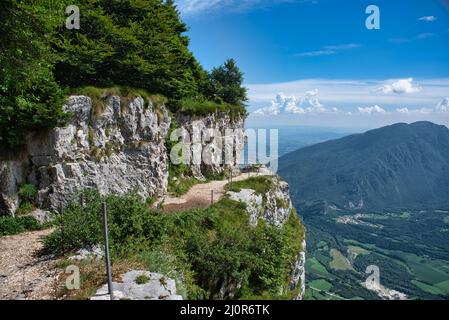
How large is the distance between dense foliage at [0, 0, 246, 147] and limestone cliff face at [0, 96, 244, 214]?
1.14 meters

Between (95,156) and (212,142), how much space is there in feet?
47.4

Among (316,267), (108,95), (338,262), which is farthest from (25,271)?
(338,262)

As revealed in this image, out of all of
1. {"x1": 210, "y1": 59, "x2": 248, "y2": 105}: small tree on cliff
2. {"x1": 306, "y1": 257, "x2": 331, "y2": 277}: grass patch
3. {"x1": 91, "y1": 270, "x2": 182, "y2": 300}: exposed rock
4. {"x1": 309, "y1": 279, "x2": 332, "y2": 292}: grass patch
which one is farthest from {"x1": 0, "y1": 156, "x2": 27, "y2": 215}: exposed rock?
{"x1": 306, "y1": 257, "x2": 331, "y2": 277}: grass patch

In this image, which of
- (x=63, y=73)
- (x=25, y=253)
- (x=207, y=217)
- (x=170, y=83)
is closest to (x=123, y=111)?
(x=63, y=73)

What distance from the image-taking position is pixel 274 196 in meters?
29.1

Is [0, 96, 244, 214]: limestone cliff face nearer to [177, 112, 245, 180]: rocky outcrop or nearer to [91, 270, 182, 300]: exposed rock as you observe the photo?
[177, 112, 245, 180]: rocky outcrop

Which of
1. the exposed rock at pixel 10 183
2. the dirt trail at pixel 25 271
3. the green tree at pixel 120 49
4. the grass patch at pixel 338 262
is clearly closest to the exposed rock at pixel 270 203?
the green tree at pixel 120 49

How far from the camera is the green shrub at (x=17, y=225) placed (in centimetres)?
1534

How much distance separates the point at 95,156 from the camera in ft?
62.5

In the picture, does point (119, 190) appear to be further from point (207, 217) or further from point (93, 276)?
point (93, 276)

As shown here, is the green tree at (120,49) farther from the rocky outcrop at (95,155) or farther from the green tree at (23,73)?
the green tree at (23,73)

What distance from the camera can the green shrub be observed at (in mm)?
15336

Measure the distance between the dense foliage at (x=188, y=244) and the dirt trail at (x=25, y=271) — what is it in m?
1.04
